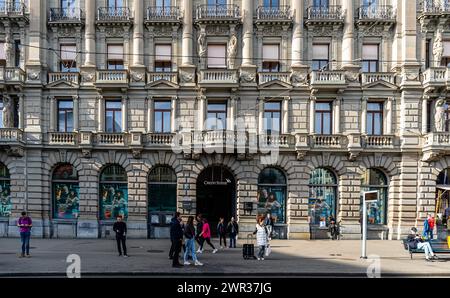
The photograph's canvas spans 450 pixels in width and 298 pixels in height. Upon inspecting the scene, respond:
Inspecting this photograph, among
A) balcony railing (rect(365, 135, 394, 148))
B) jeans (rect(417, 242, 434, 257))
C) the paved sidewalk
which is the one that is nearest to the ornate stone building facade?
balcony railing (rect(365, 135, 394, 148))

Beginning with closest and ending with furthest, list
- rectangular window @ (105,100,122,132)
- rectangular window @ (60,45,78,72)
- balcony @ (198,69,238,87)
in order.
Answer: balcony @ (198,69,238,87) → rectangular window @ (105,100,122,132) → rectangular window @ (60,45,78,72)

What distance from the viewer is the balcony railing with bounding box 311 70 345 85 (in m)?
24.1

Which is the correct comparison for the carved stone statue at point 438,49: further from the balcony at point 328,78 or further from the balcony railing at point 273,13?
the balcony railing at point 273,13

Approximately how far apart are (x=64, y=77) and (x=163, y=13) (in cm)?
866

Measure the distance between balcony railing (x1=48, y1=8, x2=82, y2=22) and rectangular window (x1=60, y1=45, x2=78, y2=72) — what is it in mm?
2034

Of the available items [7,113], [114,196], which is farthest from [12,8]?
[114,196]

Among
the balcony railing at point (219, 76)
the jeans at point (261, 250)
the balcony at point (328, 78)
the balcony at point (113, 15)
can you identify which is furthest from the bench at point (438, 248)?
the balcony at point (113, 15)

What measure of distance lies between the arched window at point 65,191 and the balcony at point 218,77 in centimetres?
1171

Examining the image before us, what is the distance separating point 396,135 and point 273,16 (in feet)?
40.8

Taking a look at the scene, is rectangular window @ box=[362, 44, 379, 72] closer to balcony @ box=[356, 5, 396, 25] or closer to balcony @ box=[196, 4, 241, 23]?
balcony @ box=[356, 5, 396, 25]

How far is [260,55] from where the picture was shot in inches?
995

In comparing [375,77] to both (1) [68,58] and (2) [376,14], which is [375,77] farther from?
(1) [68,58]

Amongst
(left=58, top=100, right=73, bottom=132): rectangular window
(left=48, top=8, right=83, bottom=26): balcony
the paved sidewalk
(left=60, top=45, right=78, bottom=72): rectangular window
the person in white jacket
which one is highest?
(left=48, top=8, right=83, bottom=26): balcony
